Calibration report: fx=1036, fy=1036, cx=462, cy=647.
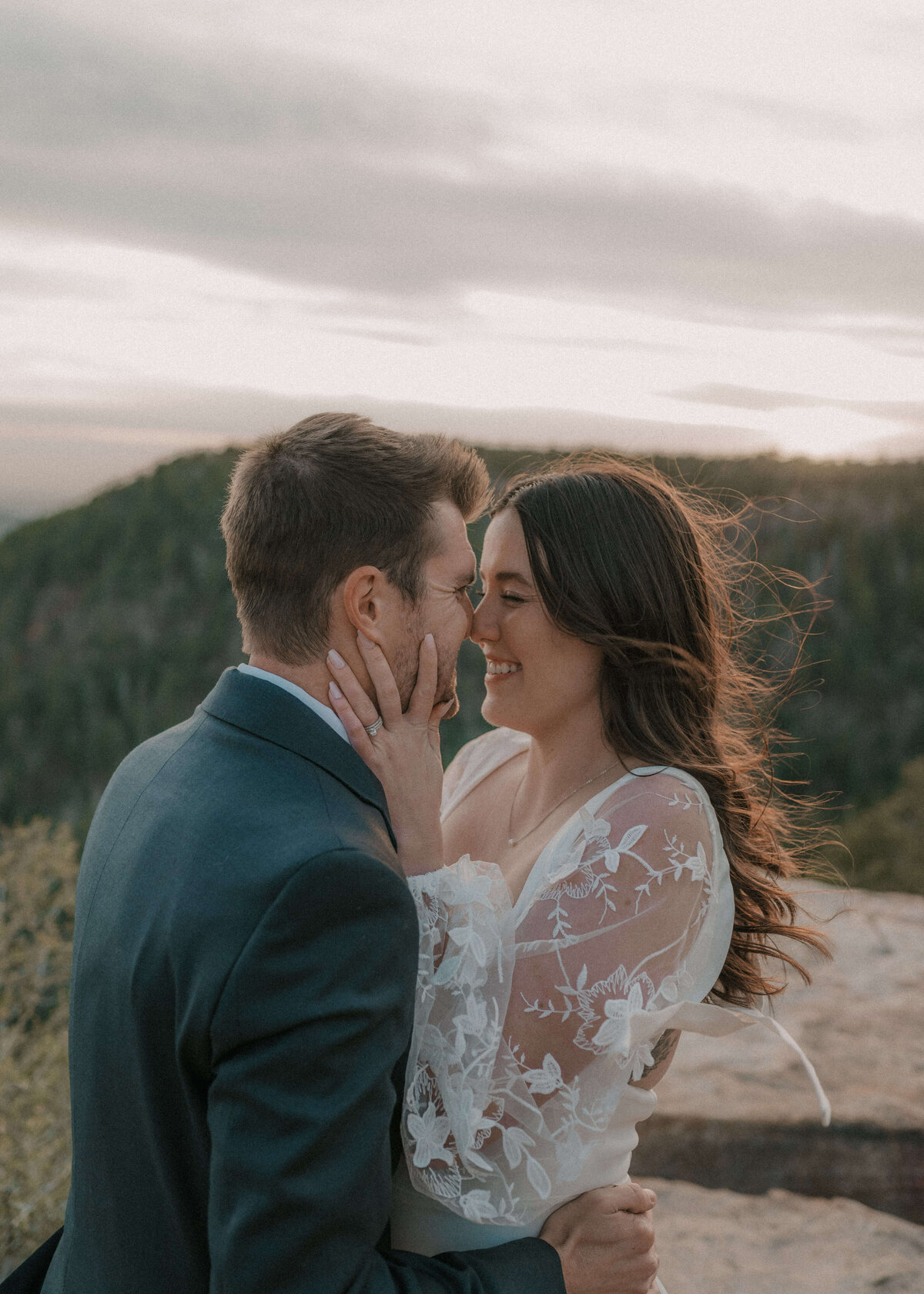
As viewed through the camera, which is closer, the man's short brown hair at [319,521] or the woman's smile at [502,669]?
the man's short brown hair at [319,521]

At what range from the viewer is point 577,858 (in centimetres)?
200

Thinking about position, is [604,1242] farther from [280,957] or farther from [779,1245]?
[779,1245]

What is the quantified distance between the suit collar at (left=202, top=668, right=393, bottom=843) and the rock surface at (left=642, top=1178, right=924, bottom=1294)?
226 cm

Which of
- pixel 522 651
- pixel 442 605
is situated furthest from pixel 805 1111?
pixel 442 605

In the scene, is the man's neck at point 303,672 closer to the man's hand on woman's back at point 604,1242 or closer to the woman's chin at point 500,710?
the woman's chin at point 500,710

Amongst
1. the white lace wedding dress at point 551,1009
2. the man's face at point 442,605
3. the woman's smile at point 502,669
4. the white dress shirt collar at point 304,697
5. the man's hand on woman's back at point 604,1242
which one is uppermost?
the man's face at point 442,605

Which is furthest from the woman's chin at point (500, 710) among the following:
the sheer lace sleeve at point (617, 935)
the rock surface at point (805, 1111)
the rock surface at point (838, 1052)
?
the rock surface at point (805, 1111)

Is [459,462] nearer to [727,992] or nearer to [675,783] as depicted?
[675,783]

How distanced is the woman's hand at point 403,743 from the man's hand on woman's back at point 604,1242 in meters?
0.67

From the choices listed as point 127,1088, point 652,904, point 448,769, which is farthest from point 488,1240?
point 448,769

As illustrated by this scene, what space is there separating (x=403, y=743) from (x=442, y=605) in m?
0.25

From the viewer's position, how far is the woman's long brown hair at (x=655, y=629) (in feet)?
7.37

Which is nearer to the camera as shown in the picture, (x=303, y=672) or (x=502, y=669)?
(x=303, y=672)

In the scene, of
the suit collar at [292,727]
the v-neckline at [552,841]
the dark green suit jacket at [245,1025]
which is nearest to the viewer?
the dark green suit jacket at [245,1025]
